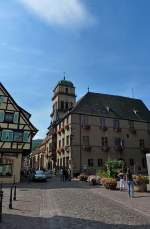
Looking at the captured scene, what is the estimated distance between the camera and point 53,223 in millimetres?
8578

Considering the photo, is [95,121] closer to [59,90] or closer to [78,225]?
[59,90]

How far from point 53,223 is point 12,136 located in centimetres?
2074

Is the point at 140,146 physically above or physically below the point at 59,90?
below

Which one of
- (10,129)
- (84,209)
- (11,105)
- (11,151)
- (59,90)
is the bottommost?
(84,209)

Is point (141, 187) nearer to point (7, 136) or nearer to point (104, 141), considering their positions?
point (7, 136)

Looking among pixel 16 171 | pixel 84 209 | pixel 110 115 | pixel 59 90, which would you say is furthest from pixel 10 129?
pixel 59 90

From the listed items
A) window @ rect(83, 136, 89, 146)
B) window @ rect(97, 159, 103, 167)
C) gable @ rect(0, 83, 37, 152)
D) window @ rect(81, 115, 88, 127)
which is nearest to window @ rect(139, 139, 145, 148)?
window @ rect(97, 159, 103, 167)

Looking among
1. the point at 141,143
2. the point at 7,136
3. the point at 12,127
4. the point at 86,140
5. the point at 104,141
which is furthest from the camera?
the point at 141,143

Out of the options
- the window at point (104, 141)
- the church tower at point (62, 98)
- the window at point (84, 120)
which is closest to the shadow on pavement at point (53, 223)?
the window at point (84, 120)

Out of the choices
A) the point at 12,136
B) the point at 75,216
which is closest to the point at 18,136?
the point at 12,136

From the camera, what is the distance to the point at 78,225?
8312 millimetres

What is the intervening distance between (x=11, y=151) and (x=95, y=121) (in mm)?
22219

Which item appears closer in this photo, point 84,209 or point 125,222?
point 125,222

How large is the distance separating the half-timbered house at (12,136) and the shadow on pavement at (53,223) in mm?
18450
